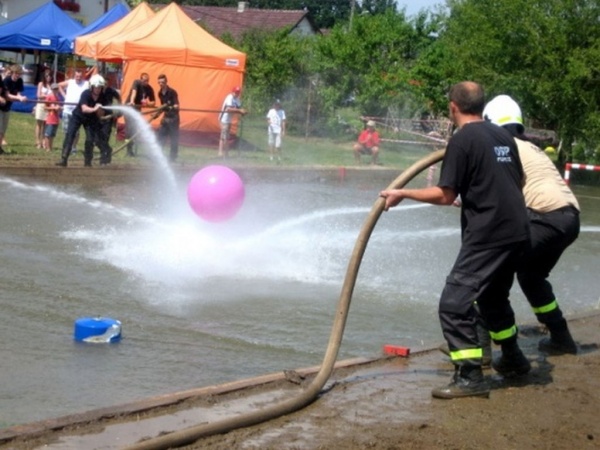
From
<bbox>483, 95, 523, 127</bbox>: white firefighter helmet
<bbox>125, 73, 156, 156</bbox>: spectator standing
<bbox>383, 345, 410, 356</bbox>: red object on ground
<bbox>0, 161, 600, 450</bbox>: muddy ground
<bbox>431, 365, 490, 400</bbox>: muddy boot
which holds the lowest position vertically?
<bbox>383, 345, 410, 356</bbox>: red object on ground

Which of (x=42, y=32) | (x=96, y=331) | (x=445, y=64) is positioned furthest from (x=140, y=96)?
(x=96, y=331)

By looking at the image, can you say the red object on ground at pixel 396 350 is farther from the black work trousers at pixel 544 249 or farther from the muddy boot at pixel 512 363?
the black work trousers at pixel 544 249

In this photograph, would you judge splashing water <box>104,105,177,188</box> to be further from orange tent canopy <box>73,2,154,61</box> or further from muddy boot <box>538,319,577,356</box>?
muddy boot <box>538,319,577,356</box>

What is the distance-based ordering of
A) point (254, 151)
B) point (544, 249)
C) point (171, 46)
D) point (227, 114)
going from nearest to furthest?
point (544, 249), point (227, 114), point (171, 46), point (254, 151)

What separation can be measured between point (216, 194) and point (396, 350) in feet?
15.0

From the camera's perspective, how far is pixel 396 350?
766 cm

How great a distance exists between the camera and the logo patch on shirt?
21.1 ft

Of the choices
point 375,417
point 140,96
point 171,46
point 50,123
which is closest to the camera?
point 375,417

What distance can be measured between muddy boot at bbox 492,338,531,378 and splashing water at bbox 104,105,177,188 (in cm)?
1452

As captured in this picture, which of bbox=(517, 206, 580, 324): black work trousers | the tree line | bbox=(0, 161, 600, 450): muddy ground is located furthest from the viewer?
the tree line

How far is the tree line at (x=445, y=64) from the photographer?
29609 mm

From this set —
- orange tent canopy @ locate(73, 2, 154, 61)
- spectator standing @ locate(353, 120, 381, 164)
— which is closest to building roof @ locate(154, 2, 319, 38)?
orange tent canopy @ locate(73, 2, 154, 61)

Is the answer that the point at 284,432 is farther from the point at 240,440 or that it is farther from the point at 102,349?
the point at 102,349

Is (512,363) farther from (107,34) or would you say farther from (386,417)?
(107,34)
